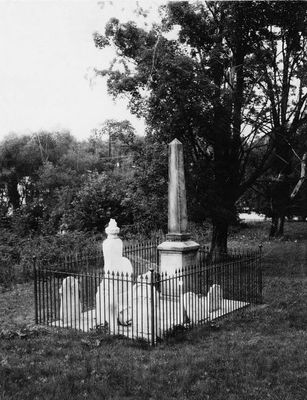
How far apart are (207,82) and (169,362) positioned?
33.2 ft

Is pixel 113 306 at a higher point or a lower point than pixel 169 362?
higher

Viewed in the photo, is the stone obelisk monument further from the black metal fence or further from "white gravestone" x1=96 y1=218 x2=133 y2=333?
"white gravestone" x1=96 y1=218 x2=133 y2=333

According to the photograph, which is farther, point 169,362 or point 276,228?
point 276,228

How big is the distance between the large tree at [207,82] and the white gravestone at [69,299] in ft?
22.2

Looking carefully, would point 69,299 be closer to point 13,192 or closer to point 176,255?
point 176,255

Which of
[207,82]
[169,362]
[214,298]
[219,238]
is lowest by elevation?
[169,362]

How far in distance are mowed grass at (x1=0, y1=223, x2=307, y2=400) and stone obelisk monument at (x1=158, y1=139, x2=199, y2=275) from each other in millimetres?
2585

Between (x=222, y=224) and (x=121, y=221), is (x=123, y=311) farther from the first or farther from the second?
(x=121, y=221)

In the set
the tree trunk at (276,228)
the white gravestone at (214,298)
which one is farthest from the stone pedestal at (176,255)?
the tree trunk at (276,228)

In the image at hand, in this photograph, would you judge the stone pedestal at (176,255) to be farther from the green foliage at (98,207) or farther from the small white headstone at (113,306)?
the green foliage at (98,207)

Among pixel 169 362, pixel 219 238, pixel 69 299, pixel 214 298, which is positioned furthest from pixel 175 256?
pixel 219 238

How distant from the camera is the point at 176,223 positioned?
12547 millimetres

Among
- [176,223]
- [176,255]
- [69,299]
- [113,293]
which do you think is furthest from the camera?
[176,223]

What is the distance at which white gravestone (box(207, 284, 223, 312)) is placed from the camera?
34.3 feet
